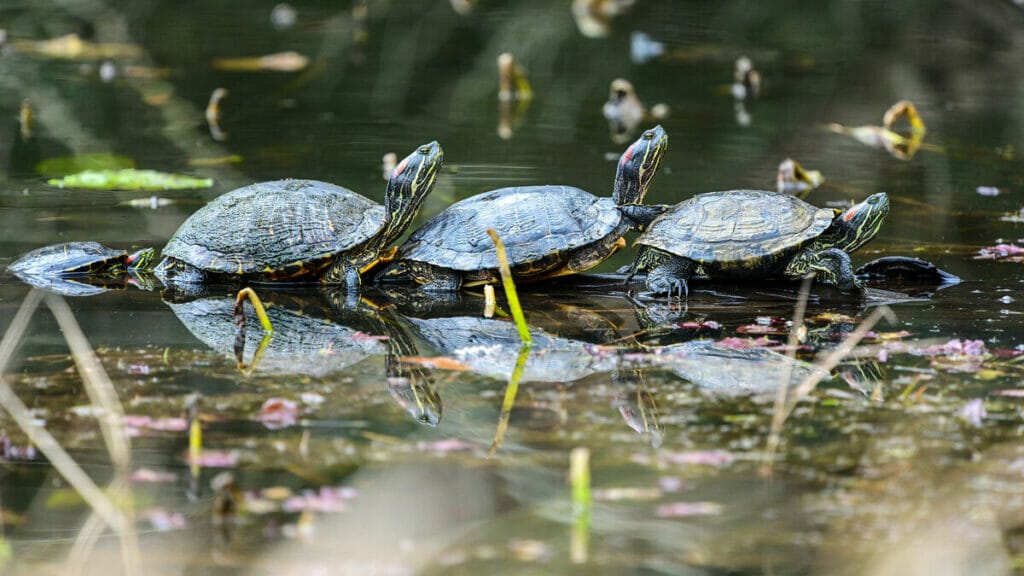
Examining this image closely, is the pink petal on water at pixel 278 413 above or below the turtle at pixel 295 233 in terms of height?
below

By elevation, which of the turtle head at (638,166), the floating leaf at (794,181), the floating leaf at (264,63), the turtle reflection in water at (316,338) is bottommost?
the turtle reflection in water at (316,338)

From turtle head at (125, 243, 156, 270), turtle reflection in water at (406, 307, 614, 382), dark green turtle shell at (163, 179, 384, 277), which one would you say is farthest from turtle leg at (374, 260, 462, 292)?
turtle head at (125, 243, 156, 270)

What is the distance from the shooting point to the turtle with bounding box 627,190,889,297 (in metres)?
5.36

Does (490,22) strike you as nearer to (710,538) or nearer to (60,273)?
(60,273)

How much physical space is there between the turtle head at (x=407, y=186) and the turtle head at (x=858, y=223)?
201 cm

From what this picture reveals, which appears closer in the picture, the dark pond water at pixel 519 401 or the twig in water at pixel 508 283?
the dark pond water at pixel 519 401

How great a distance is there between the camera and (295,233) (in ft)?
18.4

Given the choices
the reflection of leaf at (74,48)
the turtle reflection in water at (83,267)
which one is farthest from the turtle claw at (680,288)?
the reflection of leaf at (74,48)

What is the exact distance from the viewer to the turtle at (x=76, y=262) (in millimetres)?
5688

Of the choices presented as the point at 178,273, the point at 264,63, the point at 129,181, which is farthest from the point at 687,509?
the point at 264,63

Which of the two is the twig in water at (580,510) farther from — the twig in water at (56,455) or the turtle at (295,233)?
the turtle at (295,233)

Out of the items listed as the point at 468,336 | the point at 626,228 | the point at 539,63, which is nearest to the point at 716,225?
the point at 626,228

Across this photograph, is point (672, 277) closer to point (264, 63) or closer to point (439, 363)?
point (439, 363)

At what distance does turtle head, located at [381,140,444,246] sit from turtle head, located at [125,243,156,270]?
3.97ft
